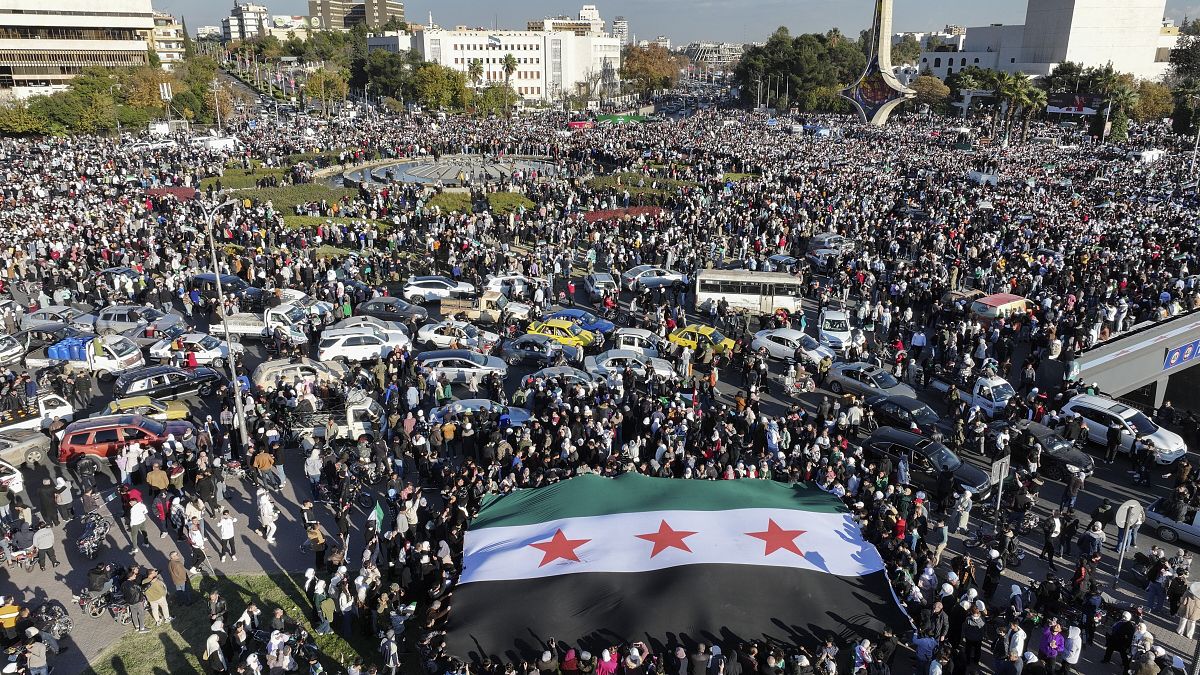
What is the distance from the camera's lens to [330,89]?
11288 centimetres

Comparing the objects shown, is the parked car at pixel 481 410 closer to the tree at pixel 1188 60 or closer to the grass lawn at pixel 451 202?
the grass lawn at pixel 451 202

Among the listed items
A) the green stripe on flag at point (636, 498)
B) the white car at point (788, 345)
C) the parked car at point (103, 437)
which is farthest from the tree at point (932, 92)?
the parked car at point (103, 437)

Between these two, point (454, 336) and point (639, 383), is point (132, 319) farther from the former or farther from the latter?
point (639, 383)

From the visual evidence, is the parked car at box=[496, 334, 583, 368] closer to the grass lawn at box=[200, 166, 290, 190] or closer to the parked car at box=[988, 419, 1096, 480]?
the parked car at box=[988, 419, 1096, 480]

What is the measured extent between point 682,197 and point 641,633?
126ft

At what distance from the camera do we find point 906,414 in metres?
19.7

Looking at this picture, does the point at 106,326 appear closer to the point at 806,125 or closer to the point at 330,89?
the point at 806,125

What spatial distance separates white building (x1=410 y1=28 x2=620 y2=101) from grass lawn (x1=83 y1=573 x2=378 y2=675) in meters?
133

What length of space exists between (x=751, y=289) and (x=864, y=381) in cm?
739

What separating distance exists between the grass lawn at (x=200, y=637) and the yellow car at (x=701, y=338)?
1351 centimetres

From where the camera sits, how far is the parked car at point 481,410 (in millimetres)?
18828

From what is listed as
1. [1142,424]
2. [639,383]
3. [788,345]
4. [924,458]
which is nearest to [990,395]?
[1142,424]

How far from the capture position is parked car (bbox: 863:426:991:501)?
1616 centimetres

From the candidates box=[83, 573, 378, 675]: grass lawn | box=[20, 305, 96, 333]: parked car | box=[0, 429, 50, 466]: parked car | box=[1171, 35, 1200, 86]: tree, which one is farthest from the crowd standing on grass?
box=[1171, 35, 1200, 86]: tree
